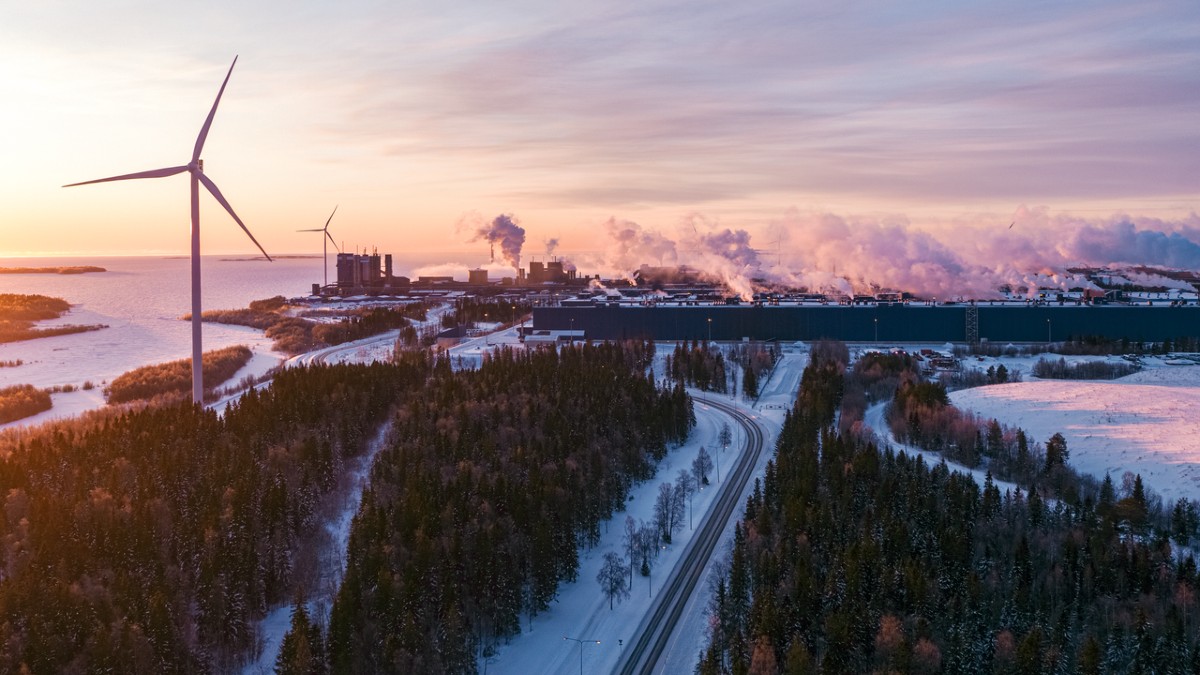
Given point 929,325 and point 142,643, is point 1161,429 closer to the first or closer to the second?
point 929,325

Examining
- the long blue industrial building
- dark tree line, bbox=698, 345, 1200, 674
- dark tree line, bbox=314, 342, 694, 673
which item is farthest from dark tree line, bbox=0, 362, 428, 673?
the long blue industrial building

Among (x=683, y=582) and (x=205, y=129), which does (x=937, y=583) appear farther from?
(x=205, y=129)

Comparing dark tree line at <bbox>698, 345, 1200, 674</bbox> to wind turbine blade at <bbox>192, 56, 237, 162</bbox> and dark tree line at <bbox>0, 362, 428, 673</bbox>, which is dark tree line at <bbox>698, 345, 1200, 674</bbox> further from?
wind turbine blade at <bbox>192, 56, 237, 162</bbox>

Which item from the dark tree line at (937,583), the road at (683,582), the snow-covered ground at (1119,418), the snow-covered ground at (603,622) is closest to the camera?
the dark tree line at (937,583)

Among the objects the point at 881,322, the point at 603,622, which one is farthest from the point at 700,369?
the point at 603,622

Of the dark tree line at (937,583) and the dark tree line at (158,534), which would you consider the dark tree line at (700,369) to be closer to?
the dark tree line at (937,583)

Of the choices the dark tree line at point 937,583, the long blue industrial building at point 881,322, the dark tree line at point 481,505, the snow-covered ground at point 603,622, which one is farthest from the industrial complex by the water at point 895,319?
the dark tree line at point 937,583
